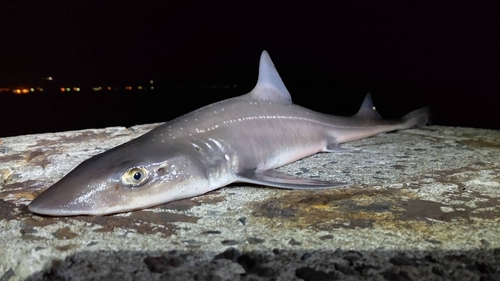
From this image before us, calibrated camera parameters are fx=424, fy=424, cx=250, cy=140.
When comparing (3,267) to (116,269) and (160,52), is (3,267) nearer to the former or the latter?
(116,269)

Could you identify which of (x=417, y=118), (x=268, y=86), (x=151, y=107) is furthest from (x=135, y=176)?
(x=151, y=107)

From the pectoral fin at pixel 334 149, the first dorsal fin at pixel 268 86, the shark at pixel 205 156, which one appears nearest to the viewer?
the shark at pixel 205 156

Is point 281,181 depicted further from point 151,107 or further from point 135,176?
point 151,107

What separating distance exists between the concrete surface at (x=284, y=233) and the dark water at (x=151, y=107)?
3.16 metres

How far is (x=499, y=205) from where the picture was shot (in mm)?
2387

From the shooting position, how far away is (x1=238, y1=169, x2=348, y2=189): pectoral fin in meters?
2.68

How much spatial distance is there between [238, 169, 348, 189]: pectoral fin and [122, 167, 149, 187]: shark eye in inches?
27.8

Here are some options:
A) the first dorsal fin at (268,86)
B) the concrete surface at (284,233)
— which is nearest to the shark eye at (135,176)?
the concrete surface at (284,233)

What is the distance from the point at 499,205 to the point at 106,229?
2.13 metres

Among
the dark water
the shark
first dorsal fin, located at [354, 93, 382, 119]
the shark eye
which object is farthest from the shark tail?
the shark eye

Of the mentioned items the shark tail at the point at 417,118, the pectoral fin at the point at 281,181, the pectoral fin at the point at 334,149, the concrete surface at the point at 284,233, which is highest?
the shark tail at the point at 417,118

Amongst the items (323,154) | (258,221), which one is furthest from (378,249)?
(323,154)

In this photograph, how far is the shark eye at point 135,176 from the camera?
227 cm

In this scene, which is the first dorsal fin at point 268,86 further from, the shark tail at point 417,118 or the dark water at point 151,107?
the dark water at point 151,107
